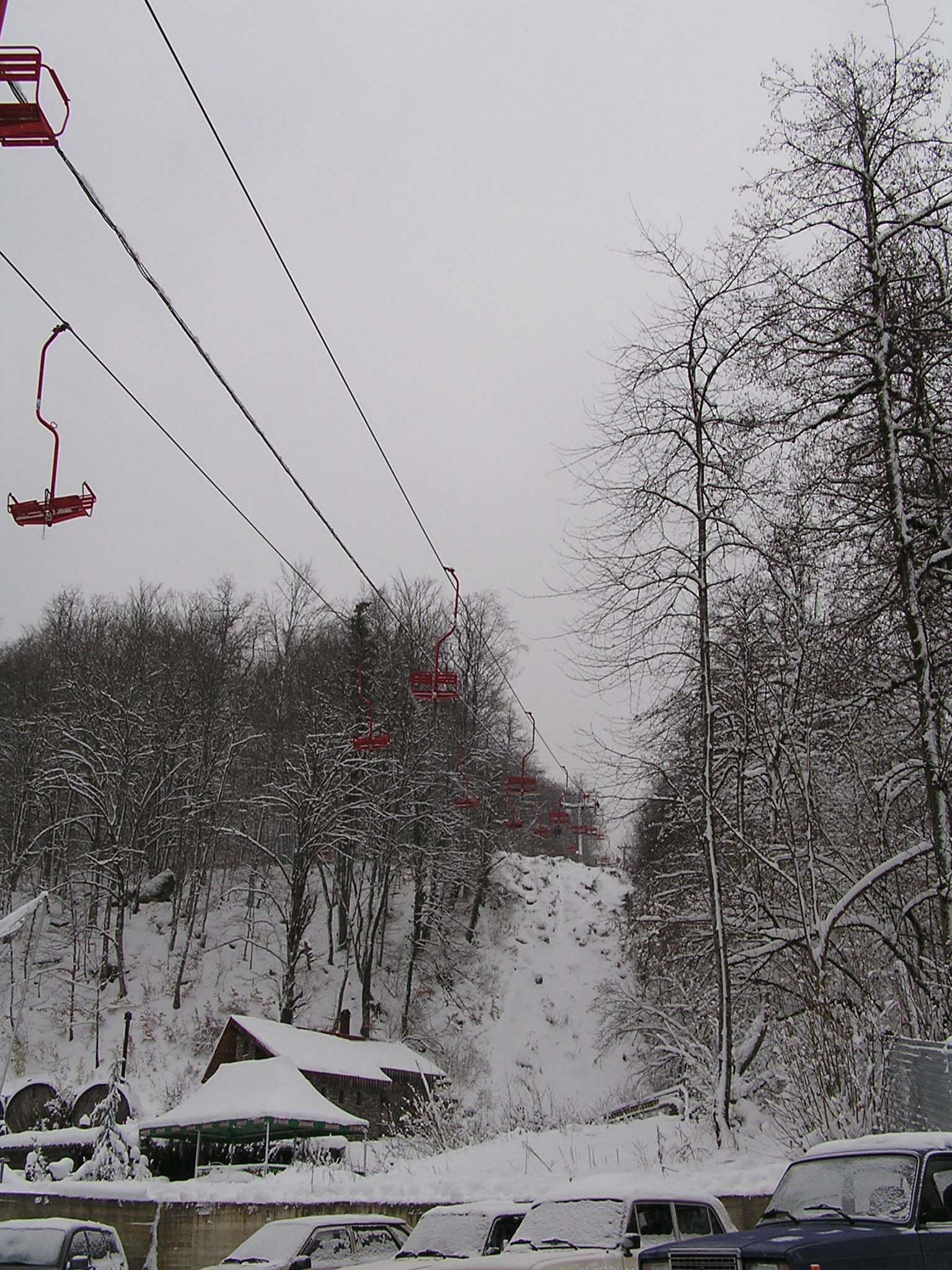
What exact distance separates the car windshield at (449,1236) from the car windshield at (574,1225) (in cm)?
66

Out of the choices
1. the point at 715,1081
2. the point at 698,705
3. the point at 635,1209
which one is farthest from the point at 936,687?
the point at 635,1209

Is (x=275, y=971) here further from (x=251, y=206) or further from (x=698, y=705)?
(x=251, y=206)

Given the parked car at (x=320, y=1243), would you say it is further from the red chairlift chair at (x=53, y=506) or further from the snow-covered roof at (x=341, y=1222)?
the red chairlift chair at (x=53, y=506)

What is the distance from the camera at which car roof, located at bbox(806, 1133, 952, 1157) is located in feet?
24.9

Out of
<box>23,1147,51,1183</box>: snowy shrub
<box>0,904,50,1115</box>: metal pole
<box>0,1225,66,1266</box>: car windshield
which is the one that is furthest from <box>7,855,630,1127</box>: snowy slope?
<box>0,1225,66,1266</box>: car windshield

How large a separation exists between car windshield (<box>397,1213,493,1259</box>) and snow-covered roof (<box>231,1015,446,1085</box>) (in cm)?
2014

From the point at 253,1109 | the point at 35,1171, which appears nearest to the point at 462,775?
the point at 253,1109

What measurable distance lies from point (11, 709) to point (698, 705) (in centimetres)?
4062

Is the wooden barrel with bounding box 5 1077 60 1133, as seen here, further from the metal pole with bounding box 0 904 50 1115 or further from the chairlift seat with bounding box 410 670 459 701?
the chairlift seat with bounding box 410 670 459 701

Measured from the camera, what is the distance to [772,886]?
20.2m

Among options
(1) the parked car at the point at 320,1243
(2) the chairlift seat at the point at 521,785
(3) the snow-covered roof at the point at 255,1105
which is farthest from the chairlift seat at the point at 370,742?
(1) the parked car at the point at 320,1243

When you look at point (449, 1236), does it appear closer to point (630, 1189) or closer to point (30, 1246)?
point (630, 1189)

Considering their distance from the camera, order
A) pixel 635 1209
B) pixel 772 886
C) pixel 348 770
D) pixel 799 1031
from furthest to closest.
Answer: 1. pixel 348 770
2. pixel 772 886
3. pixel 799 1031
4. pixel 635 1209

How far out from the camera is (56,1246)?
1148cm
